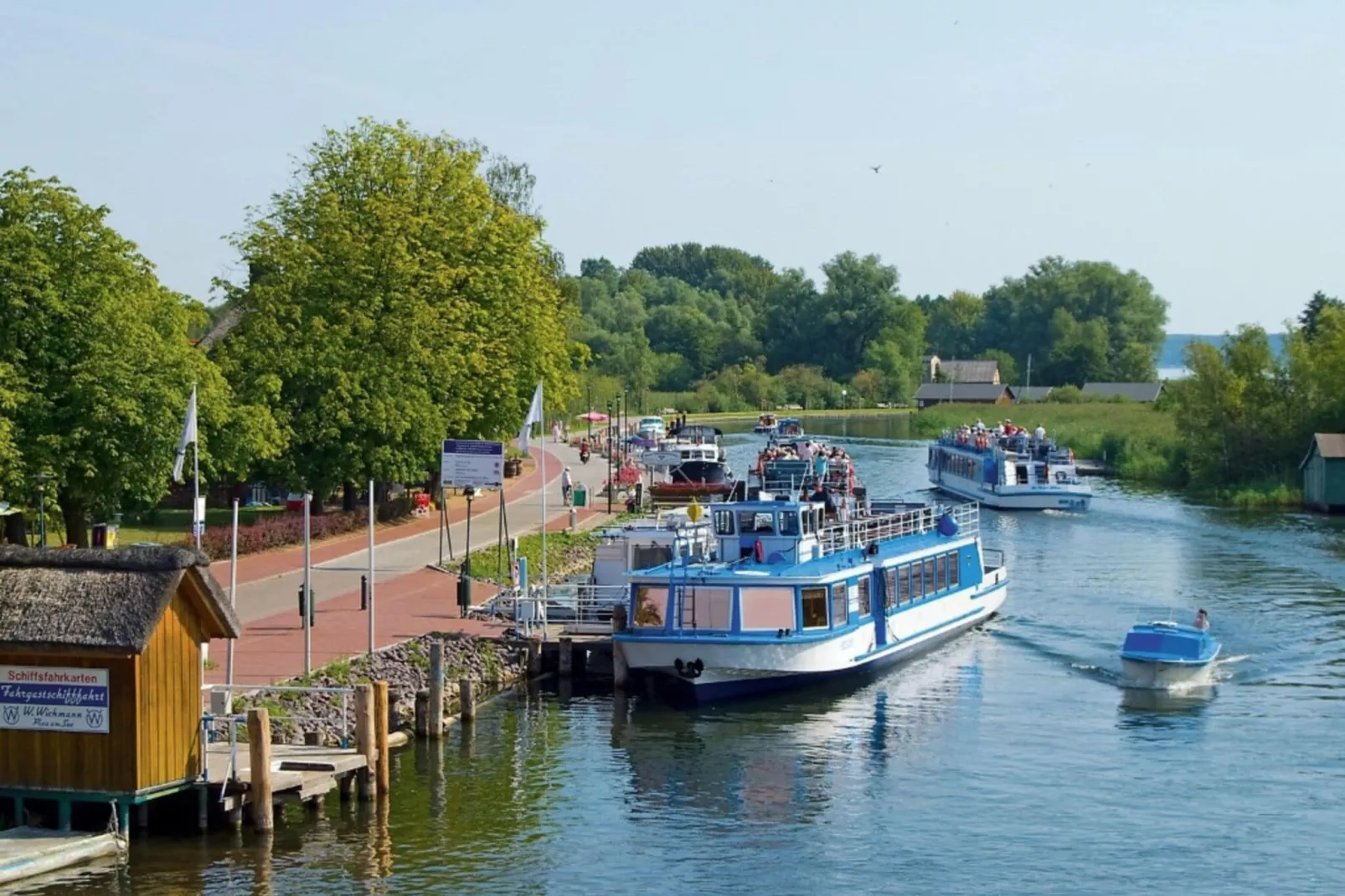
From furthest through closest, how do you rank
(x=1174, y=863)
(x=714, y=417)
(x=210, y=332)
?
(x=714, y=417) → (x=210, y=332) → (x=1174, y=863)

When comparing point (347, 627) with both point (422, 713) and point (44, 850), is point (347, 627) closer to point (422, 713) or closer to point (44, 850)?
point (422, 713)

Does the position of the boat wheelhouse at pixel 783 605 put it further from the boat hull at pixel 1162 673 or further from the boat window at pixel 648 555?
the boat hull at pixel 1162 673

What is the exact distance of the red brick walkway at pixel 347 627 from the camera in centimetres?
3800

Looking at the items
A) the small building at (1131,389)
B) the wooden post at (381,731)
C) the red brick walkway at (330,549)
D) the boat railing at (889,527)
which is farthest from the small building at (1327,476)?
the small building at (1131,389)

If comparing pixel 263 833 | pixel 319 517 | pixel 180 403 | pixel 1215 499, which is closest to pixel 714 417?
pixel 1215 499

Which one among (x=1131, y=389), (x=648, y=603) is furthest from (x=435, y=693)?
(x=1131, y=389)

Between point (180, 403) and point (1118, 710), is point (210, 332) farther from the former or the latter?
point (1118, 710)

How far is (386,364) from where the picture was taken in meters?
64.6

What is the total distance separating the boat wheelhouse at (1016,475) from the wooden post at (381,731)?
60686 millimetres

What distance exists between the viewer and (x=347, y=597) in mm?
48000

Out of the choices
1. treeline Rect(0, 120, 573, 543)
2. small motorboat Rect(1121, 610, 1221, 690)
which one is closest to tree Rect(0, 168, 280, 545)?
treeline Rect(0, 120, 573, 543)

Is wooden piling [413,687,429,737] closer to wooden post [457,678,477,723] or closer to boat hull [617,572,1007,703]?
wooden post [457,678,477,723]

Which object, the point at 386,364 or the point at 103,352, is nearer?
the point at 103,352

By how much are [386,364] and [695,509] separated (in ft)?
57.2
